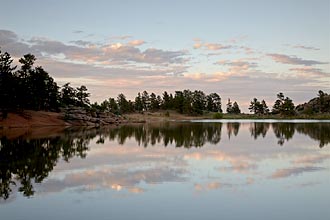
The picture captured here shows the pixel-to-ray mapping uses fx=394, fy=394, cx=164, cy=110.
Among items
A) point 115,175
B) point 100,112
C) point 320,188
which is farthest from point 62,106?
point 320,188

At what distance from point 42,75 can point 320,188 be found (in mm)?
61743

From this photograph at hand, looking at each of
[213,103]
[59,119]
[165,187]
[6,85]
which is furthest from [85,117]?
[213,103]

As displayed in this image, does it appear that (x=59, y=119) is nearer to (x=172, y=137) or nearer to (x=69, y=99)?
(x=69, y=99)

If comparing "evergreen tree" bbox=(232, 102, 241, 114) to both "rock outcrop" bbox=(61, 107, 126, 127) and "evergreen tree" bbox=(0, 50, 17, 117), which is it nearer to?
"rock outcrop" bbox=(61, 107, 126, 127)

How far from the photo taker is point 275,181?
15.8 m

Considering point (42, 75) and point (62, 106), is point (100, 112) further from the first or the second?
point (42, 75)

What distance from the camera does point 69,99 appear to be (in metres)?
87.7

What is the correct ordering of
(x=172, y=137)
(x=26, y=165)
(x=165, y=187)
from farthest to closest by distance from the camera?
(x=172, y=137) → (x=26, y=165) → (x=165, y=187)

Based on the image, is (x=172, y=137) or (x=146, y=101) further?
(x=146, y=101)

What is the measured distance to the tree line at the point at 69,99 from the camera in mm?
58594

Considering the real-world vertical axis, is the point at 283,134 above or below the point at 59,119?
below

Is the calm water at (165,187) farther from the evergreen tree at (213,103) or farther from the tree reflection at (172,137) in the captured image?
the evergreen tree at (213,103)

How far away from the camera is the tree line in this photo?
58594 millimetres

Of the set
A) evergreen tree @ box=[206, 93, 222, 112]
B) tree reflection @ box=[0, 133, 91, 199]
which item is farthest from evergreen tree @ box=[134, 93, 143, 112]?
tree reflection @ box=[0, 133, 91, 199]
